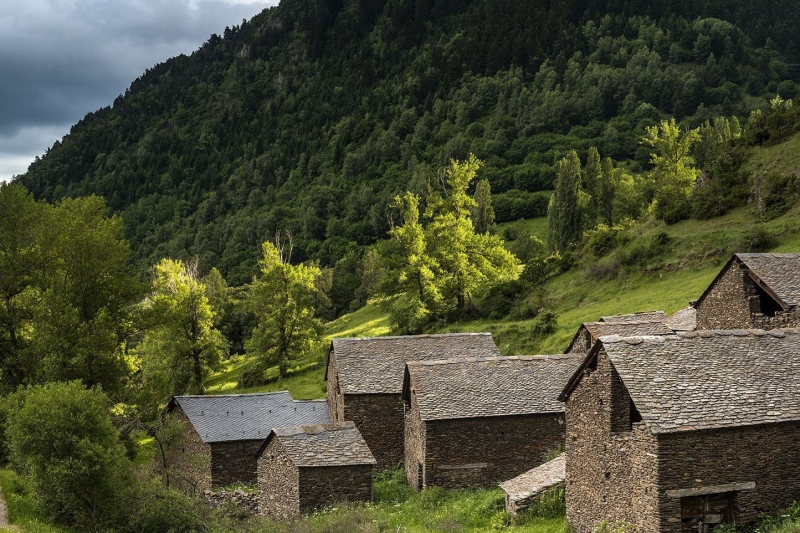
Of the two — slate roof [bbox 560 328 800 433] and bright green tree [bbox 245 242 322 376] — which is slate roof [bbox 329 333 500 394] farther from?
bright green tree [bbox 245 242 322 376]

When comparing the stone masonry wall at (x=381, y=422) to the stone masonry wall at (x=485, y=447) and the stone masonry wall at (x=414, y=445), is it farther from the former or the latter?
the stone masonry wall at (x=485, y=447)

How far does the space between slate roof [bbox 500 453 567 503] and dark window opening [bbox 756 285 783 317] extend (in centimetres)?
966

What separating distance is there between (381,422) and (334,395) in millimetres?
4183

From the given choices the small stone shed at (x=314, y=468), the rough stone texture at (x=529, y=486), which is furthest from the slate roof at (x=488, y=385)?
the rough stone texture at (x=529, y=486)

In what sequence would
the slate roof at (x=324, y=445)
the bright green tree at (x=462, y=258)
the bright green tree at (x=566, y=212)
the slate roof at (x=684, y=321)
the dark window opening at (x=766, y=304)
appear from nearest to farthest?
1. the dark window opening at (x=766, y=304)
2. the slate roof at (x=324, y=445)
3. the slate roof at (x=684, y=321)
4. the bright green tree at (x=462, y=258)
5. the bright green tree at (x=566, y=212)

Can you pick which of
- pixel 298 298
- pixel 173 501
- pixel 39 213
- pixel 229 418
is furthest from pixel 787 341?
pixel 298 298

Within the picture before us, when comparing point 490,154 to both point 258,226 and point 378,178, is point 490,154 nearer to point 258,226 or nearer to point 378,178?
point 378,178

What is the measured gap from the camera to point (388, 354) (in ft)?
135

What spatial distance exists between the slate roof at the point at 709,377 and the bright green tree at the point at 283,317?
4776 cm

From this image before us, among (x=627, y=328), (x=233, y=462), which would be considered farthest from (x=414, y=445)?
(x=233, y=462)

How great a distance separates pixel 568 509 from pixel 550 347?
975 inches

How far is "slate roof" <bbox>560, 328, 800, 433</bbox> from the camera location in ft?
65.6

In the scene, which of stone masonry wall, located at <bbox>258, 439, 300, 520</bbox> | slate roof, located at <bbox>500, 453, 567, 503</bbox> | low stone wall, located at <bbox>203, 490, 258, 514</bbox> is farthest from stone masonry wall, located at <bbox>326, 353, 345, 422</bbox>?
slate roof, located at <bbox>500, 453, 567, 503</bbox>

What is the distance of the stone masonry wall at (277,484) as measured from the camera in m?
31.6
